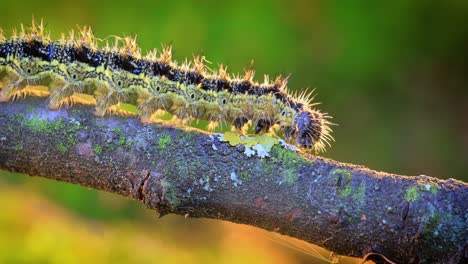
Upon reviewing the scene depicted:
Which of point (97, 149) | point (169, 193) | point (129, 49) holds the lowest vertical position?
point (169, 193)

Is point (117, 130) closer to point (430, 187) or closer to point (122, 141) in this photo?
A: point (122, 141)

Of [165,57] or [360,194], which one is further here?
[165,57]

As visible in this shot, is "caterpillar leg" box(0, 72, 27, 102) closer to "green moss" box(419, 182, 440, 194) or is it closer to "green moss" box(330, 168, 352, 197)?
"green moss" box(330, 168, 352, 197)

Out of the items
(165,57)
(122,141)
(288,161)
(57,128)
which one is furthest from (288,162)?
(165,57)

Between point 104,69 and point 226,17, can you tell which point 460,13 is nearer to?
point 226,17

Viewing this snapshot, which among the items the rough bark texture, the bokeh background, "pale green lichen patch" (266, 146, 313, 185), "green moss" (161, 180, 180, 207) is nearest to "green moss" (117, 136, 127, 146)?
the rough bark texture

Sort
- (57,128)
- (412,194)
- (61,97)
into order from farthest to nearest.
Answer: (61,97)
(57,128)
(412,194)

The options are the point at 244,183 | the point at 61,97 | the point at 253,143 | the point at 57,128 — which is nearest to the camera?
the point at 244,183
